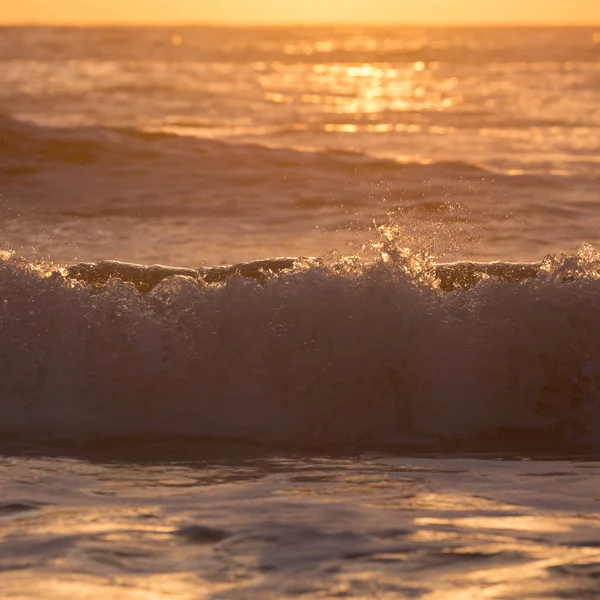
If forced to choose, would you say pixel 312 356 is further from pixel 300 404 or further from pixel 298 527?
pixel 298 527

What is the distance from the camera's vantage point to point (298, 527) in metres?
4.86

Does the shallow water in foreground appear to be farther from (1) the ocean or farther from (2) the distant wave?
(2) the distant wave

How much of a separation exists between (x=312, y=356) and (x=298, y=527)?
8.29 ft

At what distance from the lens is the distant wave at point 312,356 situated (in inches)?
272

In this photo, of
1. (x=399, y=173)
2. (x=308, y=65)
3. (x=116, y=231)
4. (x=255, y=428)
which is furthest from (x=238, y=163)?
(x=308, y=65)

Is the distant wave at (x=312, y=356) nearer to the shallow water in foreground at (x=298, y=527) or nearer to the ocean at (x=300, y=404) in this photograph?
the ocean at (x=300, y=404)

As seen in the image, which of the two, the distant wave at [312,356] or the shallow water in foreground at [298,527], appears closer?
the shallow water in foreground at [298,527]

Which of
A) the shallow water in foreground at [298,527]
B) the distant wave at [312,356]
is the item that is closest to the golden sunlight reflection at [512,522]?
the shallow water in foreground at [298,527]

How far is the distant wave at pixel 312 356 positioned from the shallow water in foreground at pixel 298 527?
0.71 metres

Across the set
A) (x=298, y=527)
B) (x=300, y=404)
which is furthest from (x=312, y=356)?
(x=298, y=527)

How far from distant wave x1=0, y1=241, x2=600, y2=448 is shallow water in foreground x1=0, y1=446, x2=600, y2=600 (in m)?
0.71

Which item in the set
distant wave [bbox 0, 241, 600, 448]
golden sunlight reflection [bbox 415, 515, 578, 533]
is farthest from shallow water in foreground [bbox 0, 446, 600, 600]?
distant wave [bbox 0, 241, 600, 448]

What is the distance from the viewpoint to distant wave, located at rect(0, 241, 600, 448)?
6898mm

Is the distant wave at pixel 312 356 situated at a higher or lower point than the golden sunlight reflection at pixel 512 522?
higher
